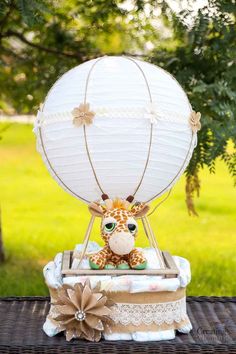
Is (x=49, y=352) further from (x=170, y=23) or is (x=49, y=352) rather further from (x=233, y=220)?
(x=233, y=220)

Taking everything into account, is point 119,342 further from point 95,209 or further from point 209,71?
point 209,71

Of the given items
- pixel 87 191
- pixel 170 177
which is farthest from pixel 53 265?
pixel 170 177

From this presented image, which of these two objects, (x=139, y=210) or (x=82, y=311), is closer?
(x=82, y=311)

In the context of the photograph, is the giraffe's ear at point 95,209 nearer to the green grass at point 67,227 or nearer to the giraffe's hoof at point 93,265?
the giraffe's hoof at point 93,265

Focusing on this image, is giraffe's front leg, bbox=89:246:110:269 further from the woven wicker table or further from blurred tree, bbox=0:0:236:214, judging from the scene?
blurred tree, bbox=0:0:236:214

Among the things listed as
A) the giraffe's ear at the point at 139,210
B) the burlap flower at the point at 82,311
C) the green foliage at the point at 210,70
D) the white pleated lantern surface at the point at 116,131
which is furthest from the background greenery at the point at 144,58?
the burlap flower at the point at 82,311

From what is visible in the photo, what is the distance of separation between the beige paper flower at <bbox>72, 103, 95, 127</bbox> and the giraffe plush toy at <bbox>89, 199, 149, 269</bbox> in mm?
288

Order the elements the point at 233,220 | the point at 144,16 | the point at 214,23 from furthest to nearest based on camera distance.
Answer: the point at 233,220 < the point at 144,16 < the point at 214,23

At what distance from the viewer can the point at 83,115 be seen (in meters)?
2.46

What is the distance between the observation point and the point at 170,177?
8.61 ft

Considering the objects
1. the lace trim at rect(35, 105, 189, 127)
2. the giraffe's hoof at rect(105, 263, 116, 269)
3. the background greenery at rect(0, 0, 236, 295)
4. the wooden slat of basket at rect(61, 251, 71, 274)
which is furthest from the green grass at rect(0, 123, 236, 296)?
the lace trim at rect(35, 105, 189, 127)

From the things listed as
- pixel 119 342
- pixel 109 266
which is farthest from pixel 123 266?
pixel 119 342

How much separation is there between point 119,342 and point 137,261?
0.92 ft

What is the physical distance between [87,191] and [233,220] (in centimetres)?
374
